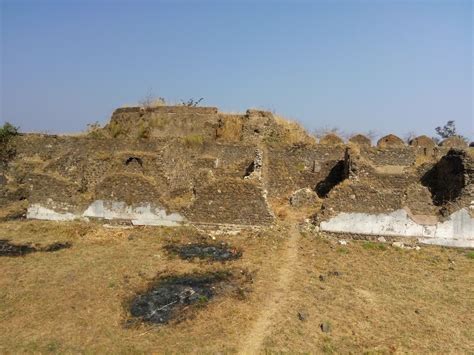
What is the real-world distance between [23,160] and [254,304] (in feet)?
51.3

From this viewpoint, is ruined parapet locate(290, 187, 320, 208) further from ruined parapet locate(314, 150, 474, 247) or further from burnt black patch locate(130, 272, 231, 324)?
burnt black patch locate(130, 272, 231, 324)

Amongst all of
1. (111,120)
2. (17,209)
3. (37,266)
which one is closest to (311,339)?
(37,266)

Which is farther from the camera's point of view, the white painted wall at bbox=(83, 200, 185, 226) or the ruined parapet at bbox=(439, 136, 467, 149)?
the ruined parapet at bbox=(439, 136, 467, 149)

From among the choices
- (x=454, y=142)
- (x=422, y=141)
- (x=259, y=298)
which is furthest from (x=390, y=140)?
(x=259, y=298)

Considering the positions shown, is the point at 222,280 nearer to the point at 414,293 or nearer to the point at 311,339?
the point at 311,339

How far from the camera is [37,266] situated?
10.2 metres

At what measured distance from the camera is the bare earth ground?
7.29 m

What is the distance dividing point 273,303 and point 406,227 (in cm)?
566

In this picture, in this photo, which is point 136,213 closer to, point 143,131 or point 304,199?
point 304,199

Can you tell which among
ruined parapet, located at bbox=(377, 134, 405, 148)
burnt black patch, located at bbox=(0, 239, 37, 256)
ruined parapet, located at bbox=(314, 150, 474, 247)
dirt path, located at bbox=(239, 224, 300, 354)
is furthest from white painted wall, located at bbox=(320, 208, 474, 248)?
ruined parapet, located at bbox=(377, 134, 405, 148)

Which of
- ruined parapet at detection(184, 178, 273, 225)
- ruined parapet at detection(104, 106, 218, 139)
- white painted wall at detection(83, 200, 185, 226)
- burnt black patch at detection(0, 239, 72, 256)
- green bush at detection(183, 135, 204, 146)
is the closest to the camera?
burnt black patch at detection(0, 239, 72, 256)

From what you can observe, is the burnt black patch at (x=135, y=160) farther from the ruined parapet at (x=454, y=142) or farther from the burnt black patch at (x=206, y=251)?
the ruined parapet at (x=454, y=142)

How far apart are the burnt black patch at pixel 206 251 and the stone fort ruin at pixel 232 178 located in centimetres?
124

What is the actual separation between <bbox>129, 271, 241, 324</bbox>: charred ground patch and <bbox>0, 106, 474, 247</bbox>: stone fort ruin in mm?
3566
